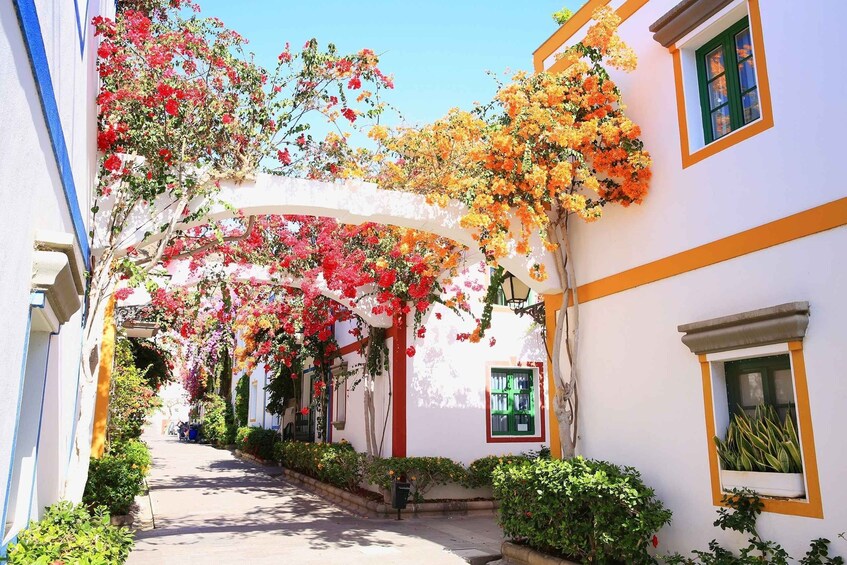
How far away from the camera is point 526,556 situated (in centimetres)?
743

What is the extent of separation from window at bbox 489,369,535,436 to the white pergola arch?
214 inches

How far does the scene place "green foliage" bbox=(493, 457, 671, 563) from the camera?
6.12 meters

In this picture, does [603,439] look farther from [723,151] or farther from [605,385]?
[723,151]

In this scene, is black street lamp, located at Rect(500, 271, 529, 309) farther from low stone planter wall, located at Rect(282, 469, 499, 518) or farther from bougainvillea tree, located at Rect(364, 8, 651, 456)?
low stone planter wall, located at Rect(282, 469, 499, 518)

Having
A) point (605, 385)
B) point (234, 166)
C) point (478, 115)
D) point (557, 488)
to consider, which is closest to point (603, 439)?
point (605, 385)

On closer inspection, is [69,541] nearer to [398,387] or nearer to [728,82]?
[728,82]

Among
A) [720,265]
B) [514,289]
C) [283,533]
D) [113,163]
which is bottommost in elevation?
[283,533]

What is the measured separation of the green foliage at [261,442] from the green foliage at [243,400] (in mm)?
4953

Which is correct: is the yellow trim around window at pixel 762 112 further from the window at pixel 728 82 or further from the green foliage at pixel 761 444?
the green foliage at pixel 761 444

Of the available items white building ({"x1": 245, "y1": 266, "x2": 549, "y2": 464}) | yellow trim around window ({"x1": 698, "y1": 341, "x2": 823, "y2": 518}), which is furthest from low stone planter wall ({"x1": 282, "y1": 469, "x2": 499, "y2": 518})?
yellow trim around window ({"x1": 698, "y1": 341, "x2": 823, "y2": 518})

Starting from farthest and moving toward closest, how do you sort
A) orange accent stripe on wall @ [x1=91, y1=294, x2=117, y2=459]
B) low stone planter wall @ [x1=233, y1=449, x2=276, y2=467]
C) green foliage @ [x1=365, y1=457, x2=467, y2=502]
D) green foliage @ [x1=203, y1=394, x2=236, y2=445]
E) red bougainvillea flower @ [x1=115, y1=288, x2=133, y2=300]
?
green foliage @ [x1=203, y1=394, x2=236, y2=445], low stone planter wall @ [x1=233, y1=449, x2=276, y2=467], green foliage @ [x1=365, y1=457, x2=467, y2=502], orange accent stripe on wall @ [x1=91, y1=294, x2=117, y2=459], red bougainvillea flower @ [x1=115, y1=288, x2=133, y2=300]

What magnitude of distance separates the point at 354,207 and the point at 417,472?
221 inches

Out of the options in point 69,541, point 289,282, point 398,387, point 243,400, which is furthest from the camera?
point 243,400

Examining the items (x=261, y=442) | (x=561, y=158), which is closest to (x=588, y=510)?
(x=561, y=158)
